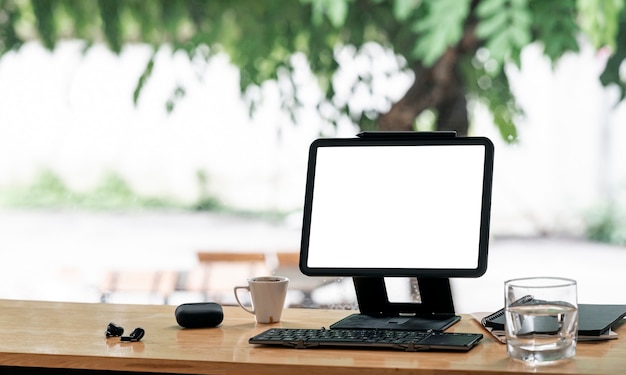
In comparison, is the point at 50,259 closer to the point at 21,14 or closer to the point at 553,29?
the point at 21,14

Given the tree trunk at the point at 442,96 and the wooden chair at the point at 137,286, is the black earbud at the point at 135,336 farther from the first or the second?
the tree trunk at the point at 442,96

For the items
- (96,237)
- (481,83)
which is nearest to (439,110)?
(481,83)

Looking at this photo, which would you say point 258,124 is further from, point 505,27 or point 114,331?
point 114,331

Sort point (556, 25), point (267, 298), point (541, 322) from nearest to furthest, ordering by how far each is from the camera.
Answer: point (541, 322) → point (267, 298) → point (556, 25)

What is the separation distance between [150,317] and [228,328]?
0.61 ft

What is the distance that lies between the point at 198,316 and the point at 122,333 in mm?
133

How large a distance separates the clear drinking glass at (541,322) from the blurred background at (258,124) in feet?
5.70

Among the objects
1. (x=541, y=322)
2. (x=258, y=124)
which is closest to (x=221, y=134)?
(x=258, y=124)

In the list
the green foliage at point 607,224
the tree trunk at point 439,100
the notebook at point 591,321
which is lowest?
the notebook at point 591,321

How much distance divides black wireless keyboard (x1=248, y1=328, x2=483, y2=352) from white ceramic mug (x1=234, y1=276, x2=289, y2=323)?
14cm

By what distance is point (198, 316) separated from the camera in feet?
5.43

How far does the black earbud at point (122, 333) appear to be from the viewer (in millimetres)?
1552

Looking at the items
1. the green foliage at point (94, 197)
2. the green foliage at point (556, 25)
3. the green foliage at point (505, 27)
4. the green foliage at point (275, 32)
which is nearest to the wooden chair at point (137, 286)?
the green foliage at point (275, 32)

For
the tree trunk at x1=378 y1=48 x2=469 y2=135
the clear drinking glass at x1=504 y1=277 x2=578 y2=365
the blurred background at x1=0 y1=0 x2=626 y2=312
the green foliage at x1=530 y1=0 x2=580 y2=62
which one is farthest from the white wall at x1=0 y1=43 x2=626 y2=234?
the clear drinking glass at x1=504 y1=277 x2=578 y2=365
